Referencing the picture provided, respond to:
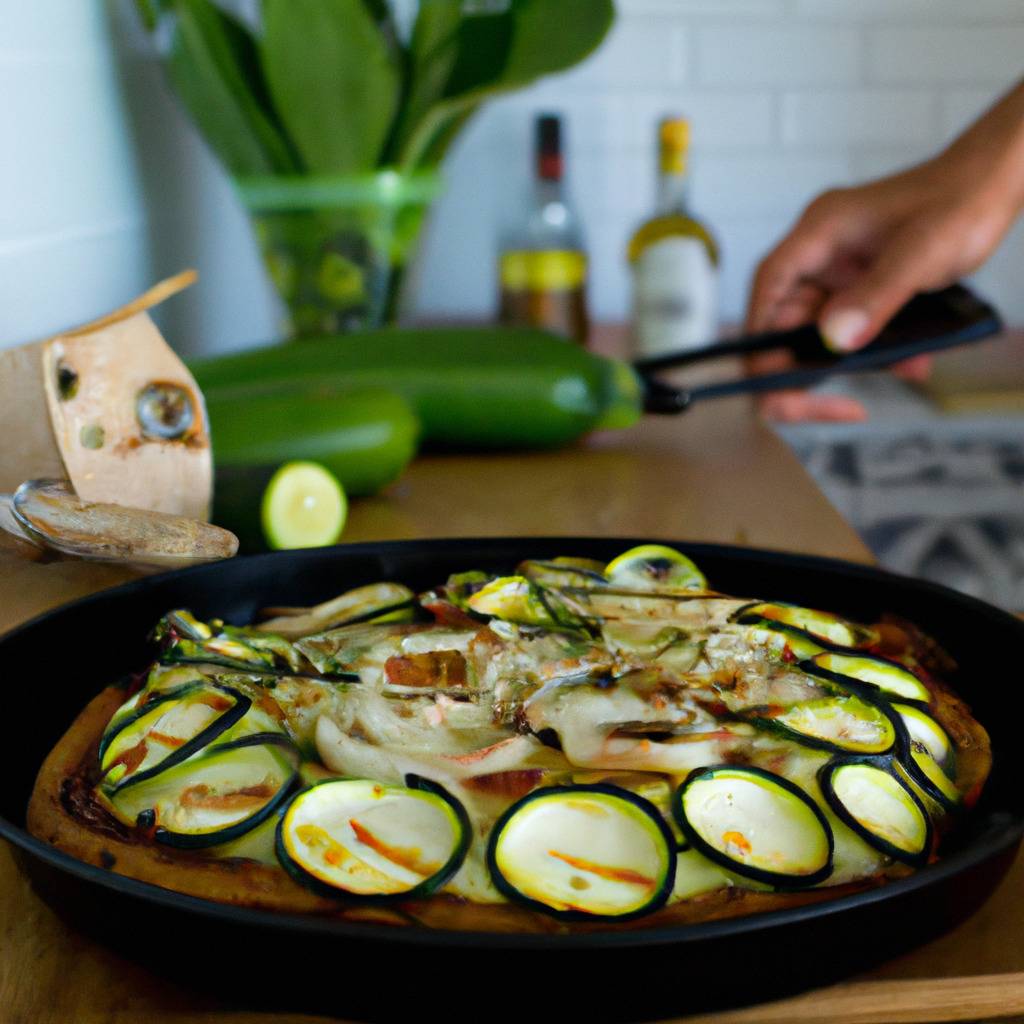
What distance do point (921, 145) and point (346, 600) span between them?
7.47ft

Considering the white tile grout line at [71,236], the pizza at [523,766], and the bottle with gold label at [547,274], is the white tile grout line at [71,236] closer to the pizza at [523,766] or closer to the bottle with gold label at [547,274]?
the bottle with gold label at [547,274]

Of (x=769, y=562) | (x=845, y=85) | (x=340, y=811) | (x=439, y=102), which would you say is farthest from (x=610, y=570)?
(x=845, y=85)

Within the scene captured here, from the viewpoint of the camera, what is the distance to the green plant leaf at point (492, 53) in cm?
169

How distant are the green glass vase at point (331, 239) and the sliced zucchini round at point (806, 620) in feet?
4.04

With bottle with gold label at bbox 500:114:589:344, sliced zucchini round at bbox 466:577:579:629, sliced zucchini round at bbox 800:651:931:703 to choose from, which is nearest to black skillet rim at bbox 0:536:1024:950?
sliced zucchini round at bbox 800:651:931:703

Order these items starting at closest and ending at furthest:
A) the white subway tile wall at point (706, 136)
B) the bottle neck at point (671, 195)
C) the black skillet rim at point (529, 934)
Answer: the black skillet rim at point (529, 934) < the bottle neck at point (671, 195) < the white subway tile wall at point (706, 136)

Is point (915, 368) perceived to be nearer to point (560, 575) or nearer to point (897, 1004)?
point (560, 575)

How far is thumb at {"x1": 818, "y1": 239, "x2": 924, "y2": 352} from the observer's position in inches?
58.9

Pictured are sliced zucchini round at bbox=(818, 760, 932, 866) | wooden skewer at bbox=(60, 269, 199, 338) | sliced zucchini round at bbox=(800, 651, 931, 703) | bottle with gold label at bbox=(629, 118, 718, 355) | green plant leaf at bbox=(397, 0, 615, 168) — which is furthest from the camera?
bottle with gold label at bbox=(629, 118, 718, 355)

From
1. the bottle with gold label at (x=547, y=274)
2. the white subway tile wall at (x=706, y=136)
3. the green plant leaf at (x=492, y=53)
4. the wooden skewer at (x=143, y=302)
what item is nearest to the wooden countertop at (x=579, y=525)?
the wooden skewer at (x=143, y=302)

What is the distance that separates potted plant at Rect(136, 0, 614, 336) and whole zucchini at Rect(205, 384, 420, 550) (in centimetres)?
57

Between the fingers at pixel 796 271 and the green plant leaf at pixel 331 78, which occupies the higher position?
the green plant leaf at pixel 331 78

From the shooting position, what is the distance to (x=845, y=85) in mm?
2580

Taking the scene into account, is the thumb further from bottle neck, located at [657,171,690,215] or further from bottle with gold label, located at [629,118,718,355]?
bottle neck, located at [657,171,690,215]
